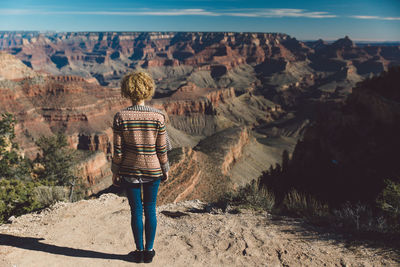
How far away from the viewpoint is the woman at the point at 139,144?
450 cm

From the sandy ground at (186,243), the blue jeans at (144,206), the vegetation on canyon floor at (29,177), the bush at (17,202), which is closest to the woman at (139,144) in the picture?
the blue jeans at (144,206)

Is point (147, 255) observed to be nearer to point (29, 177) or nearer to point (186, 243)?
point (186, 243)

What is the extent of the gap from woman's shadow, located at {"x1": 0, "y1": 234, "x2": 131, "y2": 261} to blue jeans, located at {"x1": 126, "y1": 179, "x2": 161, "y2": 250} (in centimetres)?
82

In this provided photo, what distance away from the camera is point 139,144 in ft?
15.0

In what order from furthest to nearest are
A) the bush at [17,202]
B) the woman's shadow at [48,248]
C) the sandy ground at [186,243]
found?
the bush at [17,202] < the woman's shadow at [48,248] < the sandy ground at [186,243]

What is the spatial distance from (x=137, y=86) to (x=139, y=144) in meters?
0.98

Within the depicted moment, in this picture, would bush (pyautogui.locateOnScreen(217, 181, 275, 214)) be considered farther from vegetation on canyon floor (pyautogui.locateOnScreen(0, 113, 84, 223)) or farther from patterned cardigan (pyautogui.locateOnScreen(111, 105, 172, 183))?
vegetation on canyon floor (pyautogui.locateOnScreen(0, 113, 84, 223))

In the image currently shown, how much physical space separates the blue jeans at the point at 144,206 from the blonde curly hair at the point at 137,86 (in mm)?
1568

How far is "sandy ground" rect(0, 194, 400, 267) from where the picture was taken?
5.53 metres

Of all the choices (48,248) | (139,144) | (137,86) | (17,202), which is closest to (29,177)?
(17,202)

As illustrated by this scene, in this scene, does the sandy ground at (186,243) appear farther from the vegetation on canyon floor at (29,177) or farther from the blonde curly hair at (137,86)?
the blonde curly hair at (137,86)

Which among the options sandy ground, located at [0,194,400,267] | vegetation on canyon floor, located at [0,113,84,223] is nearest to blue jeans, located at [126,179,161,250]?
sandy ground, located at [0,194,400,267]

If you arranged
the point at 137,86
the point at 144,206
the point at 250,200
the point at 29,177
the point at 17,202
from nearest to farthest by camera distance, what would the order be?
the point at 137,86
the point at 144,206
the point at 250,200
the point at 17,202
the point at 29,177

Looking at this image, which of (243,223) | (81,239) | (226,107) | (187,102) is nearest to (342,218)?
(243,223)
